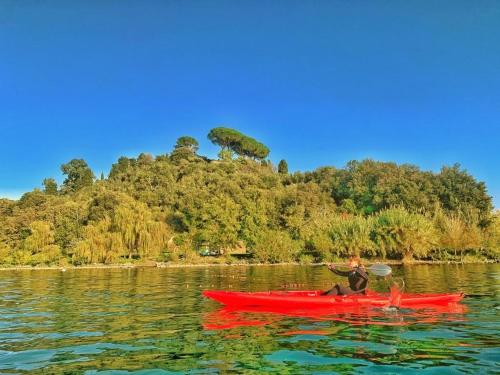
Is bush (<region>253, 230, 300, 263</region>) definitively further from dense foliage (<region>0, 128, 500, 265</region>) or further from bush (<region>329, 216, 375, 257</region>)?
bush (<region>329, 216, 375, 257</region>)

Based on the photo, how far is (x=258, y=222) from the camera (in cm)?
5438

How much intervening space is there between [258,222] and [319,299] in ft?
131

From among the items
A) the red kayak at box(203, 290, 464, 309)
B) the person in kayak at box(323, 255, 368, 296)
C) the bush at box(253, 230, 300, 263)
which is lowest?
the red kayak at box(203, 290, 464, 309)

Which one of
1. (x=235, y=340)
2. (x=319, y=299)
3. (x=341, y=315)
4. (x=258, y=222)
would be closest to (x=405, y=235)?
(x=258, y=222)

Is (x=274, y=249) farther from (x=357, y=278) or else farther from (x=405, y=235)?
(x=357, y=278)

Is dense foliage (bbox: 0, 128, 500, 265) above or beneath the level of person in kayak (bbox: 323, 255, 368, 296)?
above

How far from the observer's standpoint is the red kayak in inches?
572

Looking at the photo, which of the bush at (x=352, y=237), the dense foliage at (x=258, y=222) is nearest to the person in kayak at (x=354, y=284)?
the bush at (x=352, y=237)

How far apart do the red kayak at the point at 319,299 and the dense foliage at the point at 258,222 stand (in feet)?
103

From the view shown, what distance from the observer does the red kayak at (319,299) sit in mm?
14531

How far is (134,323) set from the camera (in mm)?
13266

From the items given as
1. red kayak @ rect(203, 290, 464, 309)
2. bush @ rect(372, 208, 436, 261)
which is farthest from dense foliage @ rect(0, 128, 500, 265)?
red kayak @ rect(203, 290, 464, 309)

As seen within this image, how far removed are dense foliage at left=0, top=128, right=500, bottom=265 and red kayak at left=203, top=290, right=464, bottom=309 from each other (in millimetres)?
31379

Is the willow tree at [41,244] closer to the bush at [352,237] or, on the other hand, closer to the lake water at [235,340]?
the bush at [352,237]
